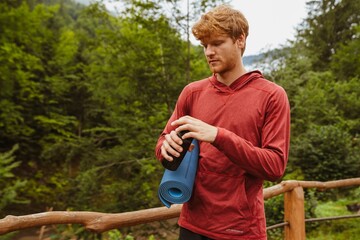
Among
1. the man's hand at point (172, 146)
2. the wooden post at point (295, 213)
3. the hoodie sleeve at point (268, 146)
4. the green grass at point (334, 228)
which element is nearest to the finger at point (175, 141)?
the man's hand at point (172, 146)

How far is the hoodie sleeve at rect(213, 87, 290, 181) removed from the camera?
1.11 m

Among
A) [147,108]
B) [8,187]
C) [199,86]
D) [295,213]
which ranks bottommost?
[147,108]

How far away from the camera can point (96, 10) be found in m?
9.59

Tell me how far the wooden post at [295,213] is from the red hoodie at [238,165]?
1.57 metres

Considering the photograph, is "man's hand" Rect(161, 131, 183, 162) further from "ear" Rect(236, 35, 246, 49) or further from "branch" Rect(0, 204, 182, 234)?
"branch" Rect(0, 204, 182, 234)

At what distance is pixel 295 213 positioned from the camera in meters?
2.75

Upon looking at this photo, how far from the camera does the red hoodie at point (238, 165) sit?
1205 millimetres

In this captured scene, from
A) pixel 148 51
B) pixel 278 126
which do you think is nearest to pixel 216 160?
pixel 278 126

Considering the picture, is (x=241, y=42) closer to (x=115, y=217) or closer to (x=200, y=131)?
(x=200, y=131)

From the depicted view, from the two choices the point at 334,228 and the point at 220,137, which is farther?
the point at 334,228

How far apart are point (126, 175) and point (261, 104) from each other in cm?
852

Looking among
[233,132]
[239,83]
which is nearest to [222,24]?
[239,83]

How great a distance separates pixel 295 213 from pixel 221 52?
6.33ft

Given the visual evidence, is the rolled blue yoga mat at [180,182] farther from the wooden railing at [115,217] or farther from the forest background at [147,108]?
the forest background at [147,108]
